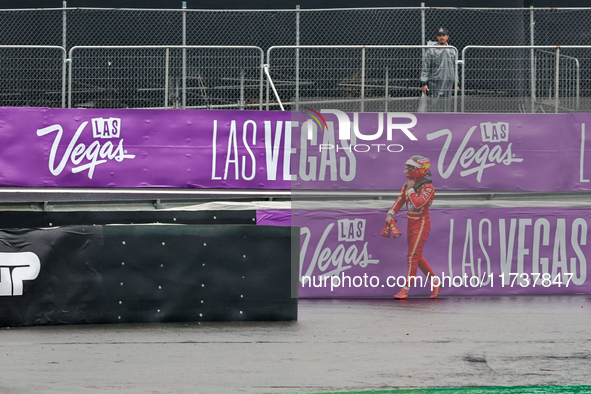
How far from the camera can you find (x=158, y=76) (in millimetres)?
13867

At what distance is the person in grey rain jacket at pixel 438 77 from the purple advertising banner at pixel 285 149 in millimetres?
1314

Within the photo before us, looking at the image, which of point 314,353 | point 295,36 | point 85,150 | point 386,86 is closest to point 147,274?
point 314,353

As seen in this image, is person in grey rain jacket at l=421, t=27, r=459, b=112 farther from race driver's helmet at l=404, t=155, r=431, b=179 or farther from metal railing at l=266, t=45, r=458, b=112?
race driver's helmet at l=404, t=155, r=431, b=179

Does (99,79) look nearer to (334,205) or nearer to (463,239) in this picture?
(334,205)

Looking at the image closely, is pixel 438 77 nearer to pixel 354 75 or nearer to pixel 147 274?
pixel 354 75

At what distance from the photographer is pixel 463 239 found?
12078mm

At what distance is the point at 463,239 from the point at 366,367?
4.30 m

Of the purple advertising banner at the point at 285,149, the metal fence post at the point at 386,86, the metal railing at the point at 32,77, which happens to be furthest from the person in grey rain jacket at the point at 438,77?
the metal railing at the point at 32,77

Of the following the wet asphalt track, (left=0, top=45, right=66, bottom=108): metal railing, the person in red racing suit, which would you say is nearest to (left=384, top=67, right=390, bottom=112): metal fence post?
the person in red racing suit

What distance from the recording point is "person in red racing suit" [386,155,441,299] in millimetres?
11961

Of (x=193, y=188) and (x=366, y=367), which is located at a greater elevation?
(x=193, y=188)

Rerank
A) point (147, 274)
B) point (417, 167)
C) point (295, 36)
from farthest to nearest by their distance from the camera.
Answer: point (295, 36) < point (417, 167) < point (147, 274)

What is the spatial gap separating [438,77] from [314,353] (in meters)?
6.29

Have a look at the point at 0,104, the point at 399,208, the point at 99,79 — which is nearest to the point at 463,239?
the point at 399,208
